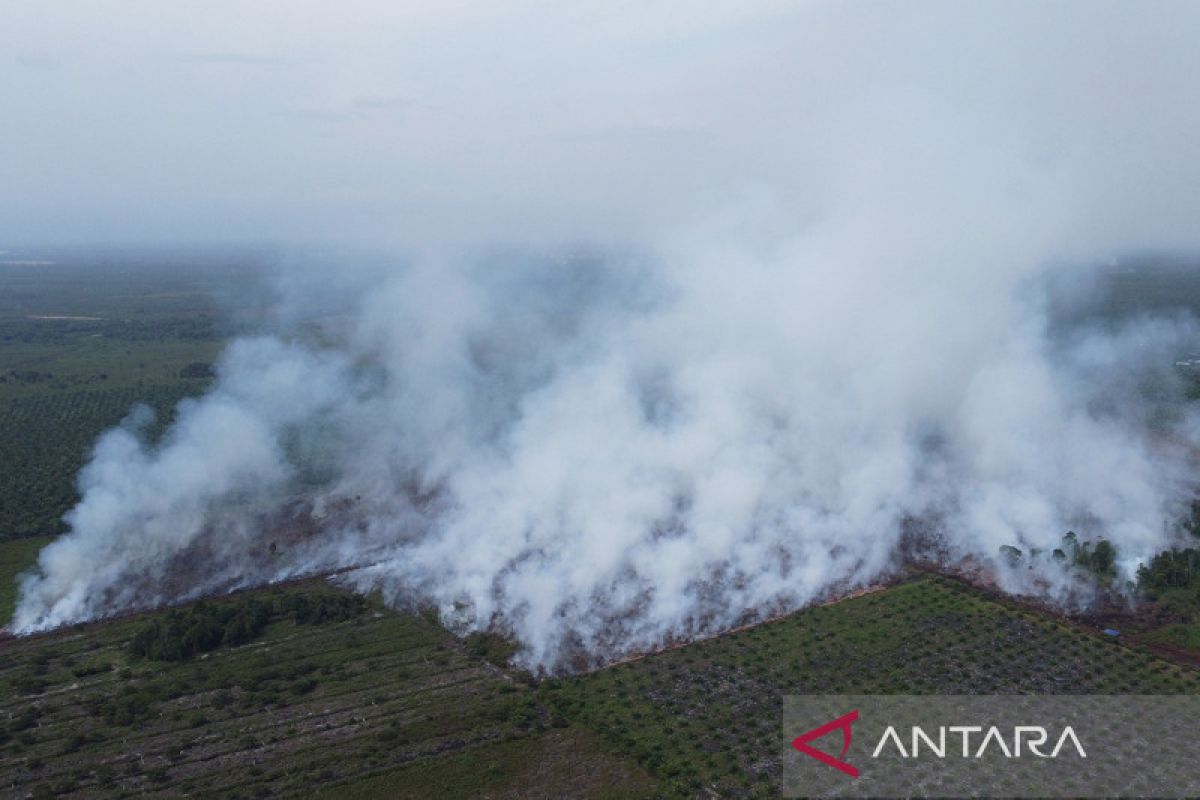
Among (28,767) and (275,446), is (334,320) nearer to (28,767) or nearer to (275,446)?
(275,446)

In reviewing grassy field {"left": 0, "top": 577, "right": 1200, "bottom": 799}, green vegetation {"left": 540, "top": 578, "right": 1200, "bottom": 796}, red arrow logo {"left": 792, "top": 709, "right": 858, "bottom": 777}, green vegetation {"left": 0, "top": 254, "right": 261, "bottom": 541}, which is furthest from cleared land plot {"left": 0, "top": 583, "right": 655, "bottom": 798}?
green vegetation {"left": 0, "top": 254, "right": 261, "bottom": 541}

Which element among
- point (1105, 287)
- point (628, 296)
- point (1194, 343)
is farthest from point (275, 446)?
point (1105, 287)

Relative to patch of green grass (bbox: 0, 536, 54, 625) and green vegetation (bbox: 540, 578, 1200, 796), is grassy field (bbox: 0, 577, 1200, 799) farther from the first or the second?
patch of green grass (bbox: 0, 536, 54, 625)

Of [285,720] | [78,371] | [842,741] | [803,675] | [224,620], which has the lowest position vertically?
[285,720]

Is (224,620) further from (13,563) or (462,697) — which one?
(13,563)

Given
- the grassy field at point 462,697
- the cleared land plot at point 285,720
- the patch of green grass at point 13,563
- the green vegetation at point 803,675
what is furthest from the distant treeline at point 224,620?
the green vegetation at point 803,675

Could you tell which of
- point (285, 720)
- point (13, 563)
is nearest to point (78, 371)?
point (13, 563)
